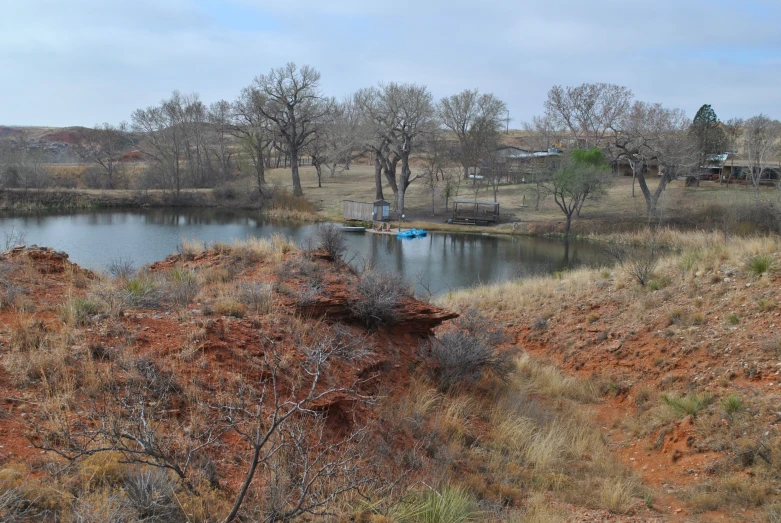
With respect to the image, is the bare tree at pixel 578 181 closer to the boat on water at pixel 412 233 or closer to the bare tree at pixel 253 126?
the boat on water at pixel 412 233

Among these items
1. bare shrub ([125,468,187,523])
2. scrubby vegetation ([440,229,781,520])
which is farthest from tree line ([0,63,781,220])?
bare shrub ([125,468,187,523])

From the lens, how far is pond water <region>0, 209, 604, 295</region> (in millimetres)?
27672

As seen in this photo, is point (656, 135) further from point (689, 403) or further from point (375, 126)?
point (689, 403)

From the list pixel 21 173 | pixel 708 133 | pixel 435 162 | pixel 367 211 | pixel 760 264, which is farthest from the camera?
pixel 435 162

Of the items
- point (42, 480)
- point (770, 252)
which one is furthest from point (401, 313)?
point (770, 252)

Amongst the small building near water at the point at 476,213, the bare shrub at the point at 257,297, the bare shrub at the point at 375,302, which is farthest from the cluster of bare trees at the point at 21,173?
the bare shrub at the point at 375,302

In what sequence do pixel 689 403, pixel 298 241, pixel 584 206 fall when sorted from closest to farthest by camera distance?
pixel 689 403
pixel 298 241
pixel 584 206

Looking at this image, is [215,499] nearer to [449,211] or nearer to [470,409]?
[470,409]

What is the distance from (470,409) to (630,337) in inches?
211

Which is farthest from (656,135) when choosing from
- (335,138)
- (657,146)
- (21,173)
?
(21,173)

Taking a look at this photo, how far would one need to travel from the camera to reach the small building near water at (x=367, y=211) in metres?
46.4

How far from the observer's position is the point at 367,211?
46.7 metres

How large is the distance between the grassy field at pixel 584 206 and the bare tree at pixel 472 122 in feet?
16.9

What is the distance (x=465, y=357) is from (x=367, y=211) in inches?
1537
